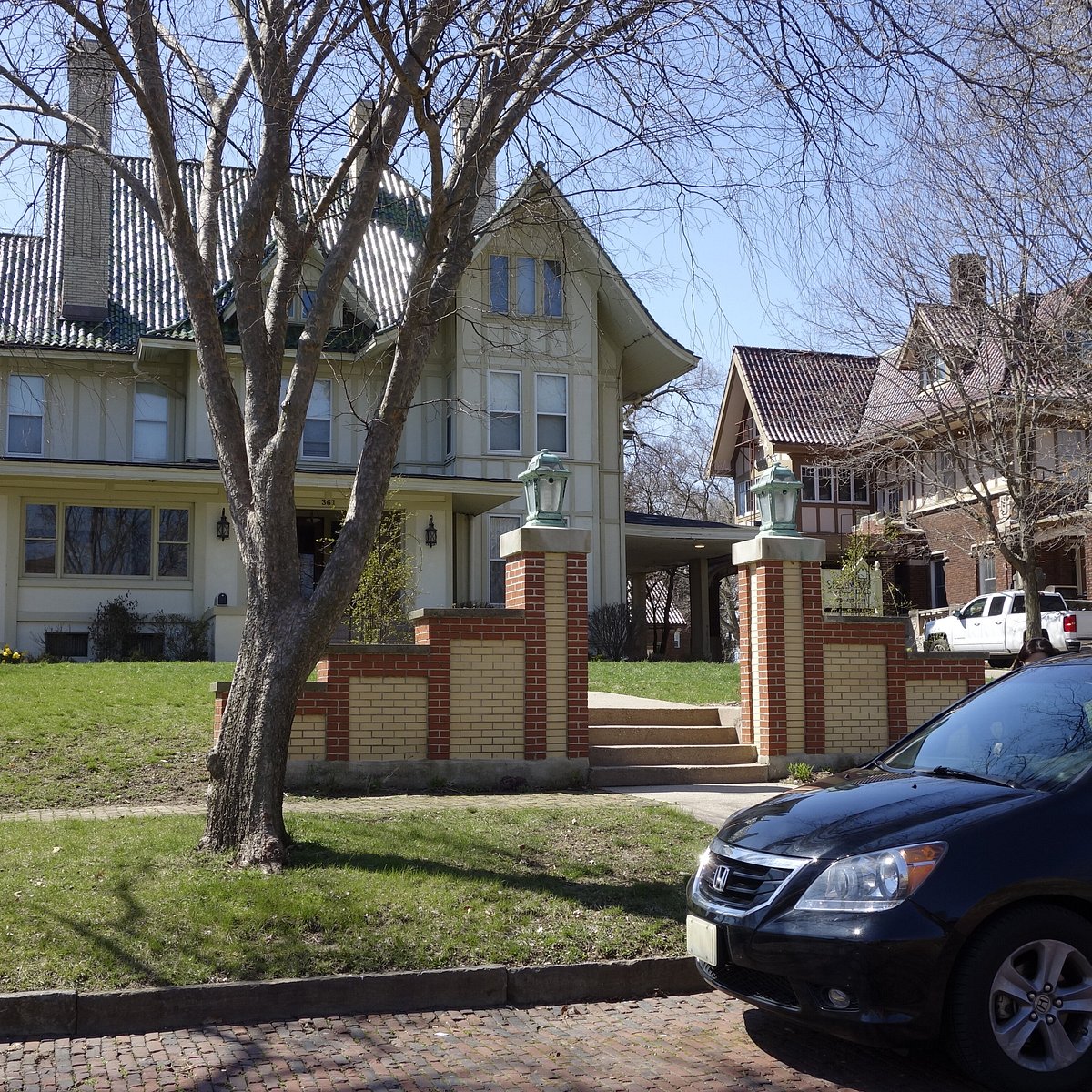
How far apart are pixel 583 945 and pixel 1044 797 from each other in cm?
261

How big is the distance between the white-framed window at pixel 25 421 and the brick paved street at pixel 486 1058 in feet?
68.1

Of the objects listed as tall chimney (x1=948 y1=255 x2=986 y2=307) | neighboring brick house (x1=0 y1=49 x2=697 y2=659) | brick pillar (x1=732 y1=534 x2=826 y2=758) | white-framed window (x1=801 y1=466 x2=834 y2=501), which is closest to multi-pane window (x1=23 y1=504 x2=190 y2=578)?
neighboring brick house (x1=0 y1=49 x2=697 y2=659)

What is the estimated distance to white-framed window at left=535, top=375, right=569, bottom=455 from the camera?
25859mm

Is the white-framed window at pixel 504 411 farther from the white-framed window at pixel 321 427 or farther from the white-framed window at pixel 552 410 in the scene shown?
the white-framed window at pixel 321 427

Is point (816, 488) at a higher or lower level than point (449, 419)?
higher

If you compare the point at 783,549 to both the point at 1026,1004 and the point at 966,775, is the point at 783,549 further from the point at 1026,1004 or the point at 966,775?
the point at 1026,1004

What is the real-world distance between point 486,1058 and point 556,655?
6332mm

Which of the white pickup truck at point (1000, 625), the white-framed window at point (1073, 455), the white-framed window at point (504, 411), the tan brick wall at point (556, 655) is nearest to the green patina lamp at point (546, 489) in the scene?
the tan brick wall at point (556, 655)

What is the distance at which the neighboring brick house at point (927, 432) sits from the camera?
646 inches

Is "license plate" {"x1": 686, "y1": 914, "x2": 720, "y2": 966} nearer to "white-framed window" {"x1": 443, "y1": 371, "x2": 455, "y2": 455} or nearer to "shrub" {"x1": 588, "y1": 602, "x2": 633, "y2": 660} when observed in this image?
"shrub" {"x1": 588, "y1": 602, "x2": 633, "y2": 660}

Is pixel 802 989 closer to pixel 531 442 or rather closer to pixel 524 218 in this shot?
pixel 524 218

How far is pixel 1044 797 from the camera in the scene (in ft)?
16.2

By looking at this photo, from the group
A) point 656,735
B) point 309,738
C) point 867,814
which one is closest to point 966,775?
point 867,814

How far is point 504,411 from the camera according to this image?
83.8 feet
